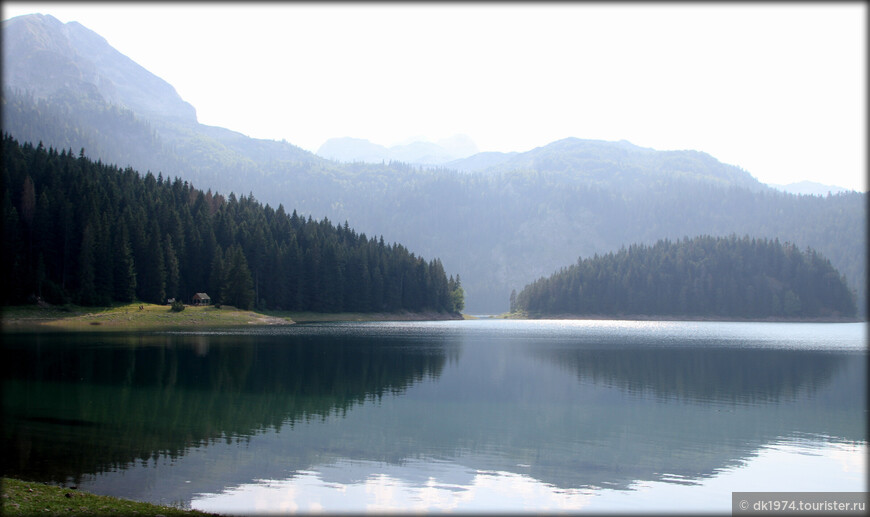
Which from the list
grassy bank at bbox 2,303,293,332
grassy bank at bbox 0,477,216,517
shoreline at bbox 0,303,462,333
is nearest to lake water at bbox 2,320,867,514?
grassy bank at bbox 0,477,216,517

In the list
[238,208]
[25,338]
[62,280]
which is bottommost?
[25,338]

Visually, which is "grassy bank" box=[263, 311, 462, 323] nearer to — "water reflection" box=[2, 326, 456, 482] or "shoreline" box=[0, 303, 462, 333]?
"shoreline" box=[0, 303, 462, 333]

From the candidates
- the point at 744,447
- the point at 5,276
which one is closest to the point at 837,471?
the point at 744,447

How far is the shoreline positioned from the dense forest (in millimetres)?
2900

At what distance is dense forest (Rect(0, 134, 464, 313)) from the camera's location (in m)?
93.3

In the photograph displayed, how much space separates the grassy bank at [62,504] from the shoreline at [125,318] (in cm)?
7108

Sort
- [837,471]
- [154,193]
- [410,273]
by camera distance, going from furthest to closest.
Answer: [410,273] < [154,193] < [837,471]

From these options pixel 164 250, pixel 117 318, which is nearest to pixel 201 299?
pixel 164 250

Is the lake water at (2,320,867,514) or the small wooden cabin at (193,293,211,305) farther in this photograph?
the small wooden cabin at (193,293,211,305)

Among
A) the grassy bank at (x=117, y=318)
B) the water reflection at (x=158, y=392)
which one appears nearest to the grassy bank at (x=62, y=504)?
the water reflection at (x=158, y=392)

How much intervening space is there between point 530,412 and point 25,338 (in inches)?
2275

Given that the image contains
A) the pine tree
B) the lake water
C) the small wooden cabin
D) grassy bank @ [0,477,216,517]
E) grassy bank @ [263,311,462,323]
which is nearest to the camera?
grassy bank @ [0,477,216,517]

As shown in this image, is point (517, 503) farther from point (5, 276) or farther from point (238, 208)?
point (238, 208)

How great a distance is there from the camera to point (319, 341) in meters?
73.8
